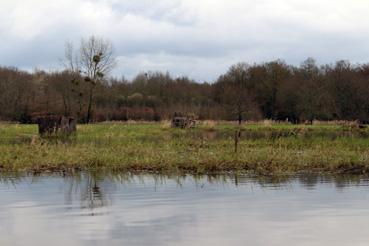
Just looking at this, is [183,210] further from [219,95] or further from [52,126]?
[219,95]

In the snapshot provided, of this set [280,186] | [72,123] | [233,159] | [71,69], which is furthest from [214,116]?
[280,186]

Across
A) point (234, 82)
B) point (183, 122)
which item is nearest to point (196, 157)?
point (183, 122)

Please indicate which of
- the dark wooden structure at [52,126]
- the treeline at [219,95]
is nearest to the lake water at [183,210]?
the dark wooden structure at [52,126]

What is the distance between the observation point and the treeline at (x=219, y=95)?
200 ft

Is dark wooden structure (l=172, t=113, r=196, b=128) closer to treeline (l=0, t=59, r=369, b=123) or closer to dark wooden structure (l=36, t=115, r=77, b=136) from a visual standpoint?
dark wooden structure (l=36, t=115, r=77, b=136)

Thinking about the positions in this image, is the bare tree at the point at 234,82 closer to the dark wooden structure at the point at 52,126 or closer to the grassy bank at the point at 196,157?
the dark wooden structure at the point at 52,126

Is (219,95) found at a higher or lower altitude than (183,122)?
higher

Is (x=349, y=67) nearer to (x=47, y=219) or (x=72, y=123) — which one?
(x=72, y=123)

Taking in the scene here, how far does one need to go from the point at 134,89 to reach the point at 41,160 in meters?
58.9

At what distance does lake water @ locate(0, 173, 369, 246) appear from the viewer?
9.88 m

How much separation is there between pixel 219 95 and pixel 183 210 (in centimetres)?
6702

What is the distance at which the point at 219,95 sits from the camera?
79062 millimetres

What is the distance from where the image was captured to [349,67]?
77.6 metres

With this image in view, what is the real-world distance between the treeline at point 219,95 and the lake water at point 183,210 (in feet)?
119
